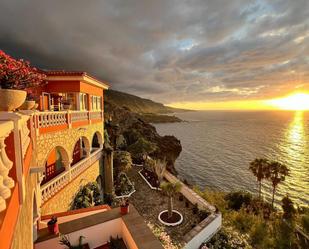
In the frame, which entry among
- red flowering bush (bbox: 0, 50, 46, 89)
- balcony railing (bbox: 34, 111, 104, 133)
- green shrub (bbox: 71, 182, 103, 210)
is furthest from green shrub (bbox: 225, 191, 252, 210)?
red flowering bush (bbox: 0, 50, 46, 89)

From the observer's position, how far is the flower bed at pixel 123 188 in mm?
15609

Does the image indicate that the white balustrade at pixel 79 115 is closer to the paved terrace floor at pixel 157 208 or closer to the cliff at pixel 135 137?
the paved terrace floor at pixel 157 208

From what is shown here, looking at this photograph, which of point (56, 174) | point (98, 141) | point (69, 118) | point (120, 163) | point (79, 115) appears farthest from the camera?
point (120, 163)

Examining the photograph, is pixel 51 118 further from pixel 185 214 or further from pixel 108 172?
pixel 185 214

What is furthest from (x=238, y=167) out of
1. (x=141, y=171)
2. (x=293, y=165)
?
(x=141, y=171)

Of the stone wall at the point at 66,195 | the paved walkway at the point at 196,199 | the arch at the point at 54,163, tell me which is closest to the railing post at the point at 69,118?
the arch at the point at 54,163

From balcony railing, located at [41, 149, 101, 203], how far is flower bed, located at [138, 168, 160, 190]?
669 centimetres

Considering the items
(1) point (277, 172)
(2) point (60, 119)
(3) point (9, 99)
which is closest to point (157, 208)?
(2) point (60, 119)

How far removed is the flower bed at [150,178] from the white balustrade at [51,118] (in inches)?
417

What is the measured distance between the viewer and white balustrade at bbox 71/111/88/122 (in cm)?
1108

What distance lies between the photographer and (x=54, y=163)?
1202 cm

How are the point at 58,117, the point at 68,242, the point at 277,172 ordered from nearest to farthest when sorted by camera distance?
the point at 68,242 → the point at 58,117 → the point at 277,172

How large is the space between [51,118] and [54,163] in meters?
4.61

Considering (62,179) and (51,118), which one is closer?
(51,118)
